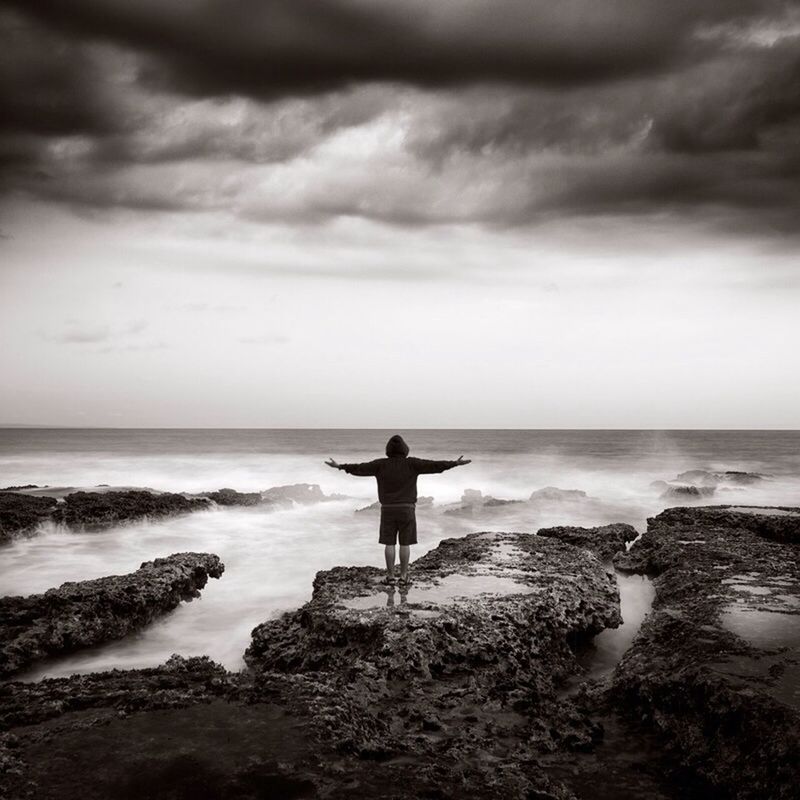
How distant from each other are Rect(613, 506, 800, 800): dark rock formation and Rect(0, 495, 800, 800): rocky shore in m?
0.02

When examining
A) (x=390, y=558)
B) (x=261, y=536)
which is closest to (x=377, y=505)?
(x=261, y=536)

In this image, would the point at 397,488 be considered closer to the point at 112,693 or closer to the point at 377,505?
the point at 112,693

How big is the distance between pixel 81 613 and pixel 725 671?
741 centimetres

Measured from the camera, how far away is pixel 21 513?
15852 millimetres

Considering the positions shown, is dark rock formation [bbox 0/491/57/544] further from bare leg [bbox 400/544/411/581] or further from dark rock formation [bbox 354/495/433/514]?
bare leg [bbox 400/544/411/581]

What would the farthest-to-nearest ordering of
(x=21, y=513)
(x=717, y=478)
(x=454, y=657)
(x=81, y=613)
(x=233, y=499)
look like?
1. (x=717, y=478)
2. (x=233, y=499)
3. (x=21, y=513)
4. (x=81, y=613)
5. (x=454, y=657)

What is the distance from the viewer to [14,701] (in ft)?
16.7

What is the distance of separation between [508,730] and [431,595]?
2.88 metres

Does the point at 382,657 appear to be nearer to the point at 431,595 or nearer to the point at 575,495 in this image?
the point at 431,595

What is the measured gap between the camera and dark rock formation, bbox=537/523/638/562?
1192cm

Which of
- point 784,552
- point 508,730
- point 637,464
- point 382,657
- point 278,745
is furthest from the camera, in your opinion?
point 637,464

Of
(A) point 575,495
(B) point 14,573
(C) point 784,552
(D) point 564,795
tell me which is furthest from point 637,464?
(D) point 564,795

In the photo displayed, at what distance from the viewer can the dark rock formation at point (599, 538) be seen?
11922 millimetres

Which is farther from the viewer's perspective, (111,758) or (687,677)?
(687,677)
